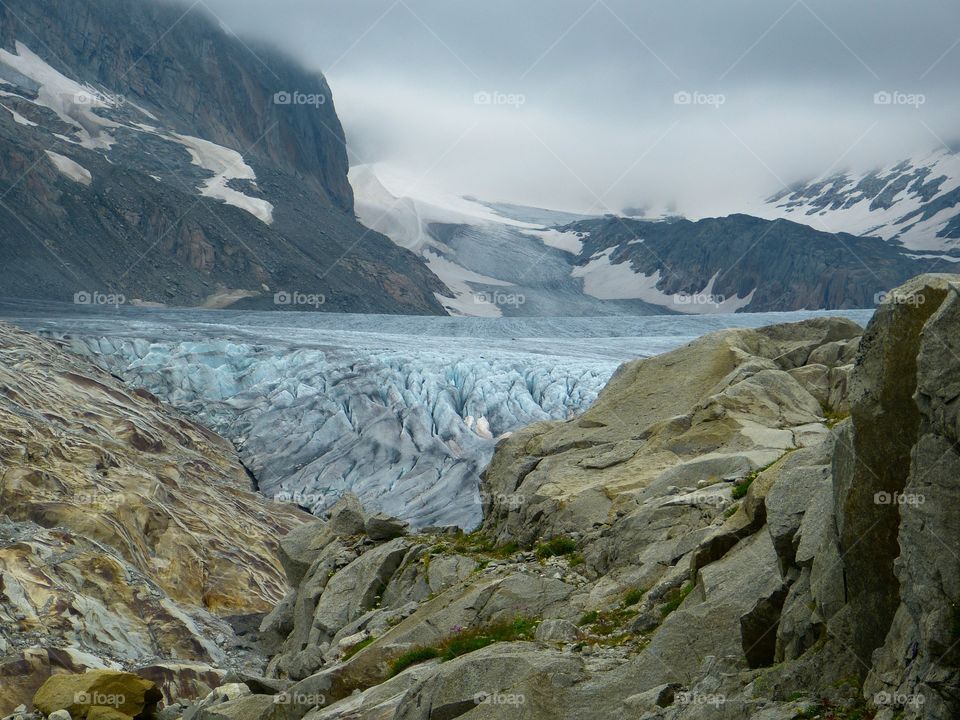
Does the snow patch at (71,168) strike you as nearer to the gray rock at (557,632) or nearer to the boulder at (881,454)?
the gray rock at (557,632)

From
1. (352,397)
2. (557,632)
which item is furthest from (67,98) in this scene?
(557,632)

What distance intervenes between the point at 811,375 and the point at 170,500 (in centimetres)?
2426

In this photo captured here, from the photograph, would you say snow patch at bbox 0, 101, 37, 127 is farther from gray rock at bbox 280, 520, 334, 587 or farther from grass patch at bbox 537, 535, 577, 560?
grass patch at bbox 537, 535, 577, 560

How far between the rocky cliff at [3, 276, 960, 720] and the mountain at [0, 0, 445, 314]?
77.1m

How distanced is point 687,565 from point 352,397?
38.0 m

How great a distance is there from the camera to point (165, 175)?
460ft

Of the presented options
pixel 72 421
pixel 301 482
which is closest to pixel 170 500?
pixel 72 421

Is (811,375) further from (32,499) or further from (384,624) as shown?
(32,499)

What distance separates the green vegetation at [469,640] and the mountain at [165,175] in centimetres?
8294

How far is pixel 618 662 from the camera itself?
1025 cm

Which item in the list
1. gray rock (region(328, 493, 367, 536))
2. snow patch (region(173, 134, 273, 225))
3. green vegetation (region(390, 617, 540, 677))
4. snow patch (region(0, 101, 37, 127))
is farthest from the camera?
snow patch (region(173, 134, 273, 225))

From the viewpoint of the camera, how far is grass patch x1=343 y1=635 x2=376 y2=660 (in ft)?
45.9

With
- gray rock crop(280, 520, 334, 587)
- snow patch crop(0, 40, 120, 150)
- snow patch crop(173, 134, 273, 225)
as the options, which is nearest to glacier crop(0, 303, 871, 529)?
gray rock crop(280, 520, 334, 587)

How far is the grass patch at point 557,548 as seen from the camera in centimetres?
1456
